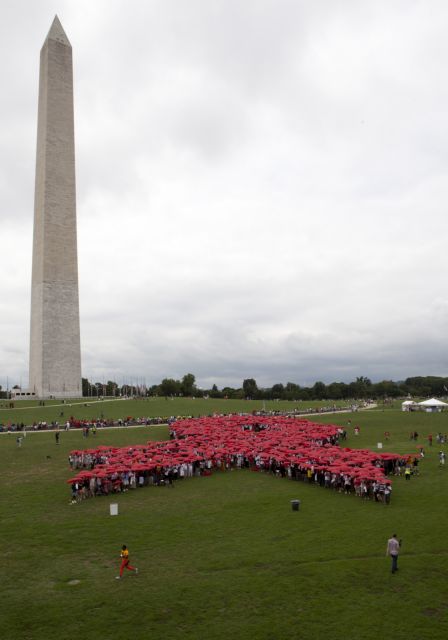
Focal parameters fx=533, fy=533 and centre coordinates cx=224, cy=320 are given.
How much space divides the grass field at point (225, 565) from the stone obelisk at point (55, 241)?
5213cm

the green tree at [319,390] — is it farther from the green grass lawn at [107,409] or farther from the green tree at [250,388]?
the green grass lawn at [107,409]

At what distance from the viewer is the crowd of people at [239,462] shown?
78.1ft

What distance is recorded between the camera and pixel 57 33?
78875 millimetres

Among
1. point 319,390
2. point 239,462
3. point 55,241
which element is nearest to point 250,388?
point 319,390

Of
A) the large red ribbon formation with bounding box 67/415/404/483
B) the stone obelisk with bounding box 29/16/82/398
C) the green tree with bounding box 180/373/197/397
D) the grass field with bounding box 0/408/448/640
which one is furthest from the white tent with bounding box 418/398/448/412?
the green tree with bounding box 180/373/197/397

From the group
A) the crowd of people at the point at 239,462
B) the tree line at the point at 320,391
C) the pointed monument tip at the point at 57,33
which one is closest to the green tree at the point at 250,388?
the tree line at the point at 320,391

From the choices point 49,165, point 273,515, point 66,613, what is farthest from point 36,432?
point 49,165

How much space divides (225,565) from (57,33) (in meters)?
84.4

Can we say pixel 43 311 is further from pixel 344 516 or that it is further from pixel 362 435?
pixel 344 516

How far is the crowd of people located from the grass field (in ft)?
3.14

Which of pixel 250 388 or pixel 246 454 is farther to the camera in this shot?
pixel 250 388

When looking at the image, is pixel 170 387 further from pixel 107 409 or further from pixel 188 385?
pixel 107 409

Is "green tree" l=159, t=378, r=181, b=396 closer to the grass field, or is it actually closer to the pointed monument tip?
the pointed monument tip

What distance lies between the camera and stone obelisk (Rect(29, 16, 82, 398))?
74.9 metres
